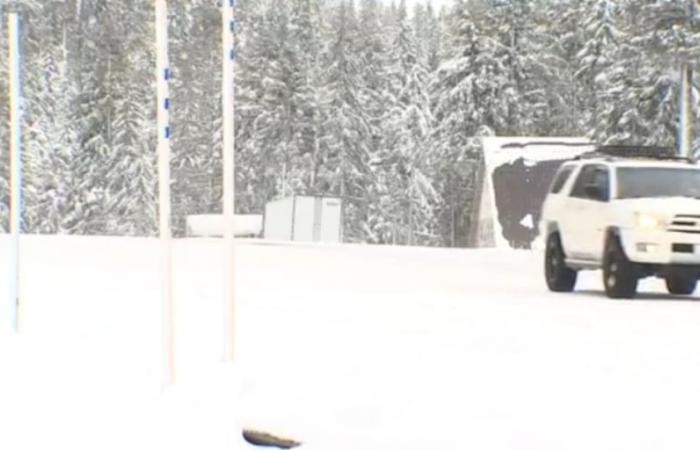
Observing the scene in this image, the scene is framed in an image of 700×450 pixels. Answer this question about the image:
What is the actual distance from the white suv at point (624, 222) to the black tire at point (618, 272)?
1 centimetres

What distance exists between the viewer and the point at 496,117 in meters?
72.6

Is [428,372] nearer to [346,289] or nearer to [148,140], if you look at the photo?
[346,289]

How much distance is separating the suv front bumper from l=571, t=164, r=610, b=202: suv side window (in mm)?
1111

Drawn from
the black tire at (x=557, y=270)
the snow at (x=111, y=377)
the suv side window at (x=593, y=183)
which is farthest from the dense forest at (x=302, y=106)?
→ the snow at (x=111, y=377)

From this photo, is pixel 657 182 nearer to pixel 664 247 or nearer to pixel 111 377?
pixel 664 247

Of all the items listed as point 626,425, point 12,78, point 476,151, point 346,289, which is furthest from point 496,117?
point 626,425

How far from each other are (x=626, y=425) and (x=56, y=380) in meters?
4.41

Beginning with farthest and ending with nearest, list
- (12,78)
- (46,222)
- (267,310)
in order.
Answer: (46,222) → (267,310) → (12,78)

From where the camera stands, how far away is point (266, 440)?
788 centimetres

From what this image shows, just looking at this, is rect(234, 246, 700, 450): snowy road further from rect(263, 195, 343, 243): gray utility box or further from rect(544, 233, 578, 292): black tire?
rect(263, 195, 343, 243): gray utility box

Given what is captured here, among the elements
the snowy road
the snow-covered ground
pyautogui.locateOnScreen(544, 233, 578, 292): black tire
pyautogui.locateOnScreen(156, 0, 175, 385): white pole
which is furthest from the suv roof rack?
pyautogui.locateOnScreen(156, 0, 175, 385): white pole

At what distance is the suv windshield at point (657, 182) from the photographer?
18.8 m

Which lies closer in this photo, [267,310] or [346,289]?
[267,310]

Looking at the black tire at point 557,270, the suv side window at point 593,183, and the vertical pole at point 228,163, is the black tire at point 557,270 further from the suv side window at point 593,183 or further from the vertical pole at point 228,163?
the vertical pole at point 228,163
